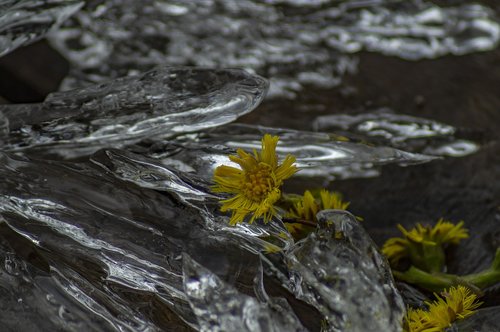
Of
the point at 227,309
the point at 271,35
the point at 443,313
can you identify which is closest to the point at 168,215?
the point at 227,309

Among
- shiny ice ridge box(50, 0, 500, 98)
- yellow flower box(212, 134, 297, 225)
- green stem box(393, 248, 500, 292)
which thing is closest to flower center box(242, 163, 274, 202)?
yellow flower box(212, 134, 297, 225)

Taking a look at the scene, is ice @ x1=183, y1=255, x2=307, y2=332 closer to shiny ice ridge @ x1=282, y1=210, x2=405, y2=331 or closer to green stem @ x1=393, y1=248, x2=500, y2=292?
shiny ice ridge @ x1=282, y1=210, x2=405, y2=331

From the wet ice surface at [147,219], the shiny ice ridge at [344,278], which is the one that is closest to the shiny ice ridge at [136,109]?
the wet ice surface at [147,219]

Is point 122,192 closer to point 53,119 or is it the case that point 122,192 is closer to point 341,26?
point 53,119

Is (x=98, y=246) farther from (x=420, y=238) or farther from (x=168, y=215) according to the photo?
(x=420, y=238)

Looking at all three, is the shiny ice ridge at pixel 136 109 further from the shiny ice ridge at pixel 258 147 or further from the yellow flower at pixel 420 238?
the yellow flower at pixel 420 238

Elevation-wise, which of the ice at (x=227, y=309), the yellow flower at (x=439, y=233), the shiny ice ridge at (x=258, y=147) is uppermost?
the shiny ice ridge at (x=258, y=147)
